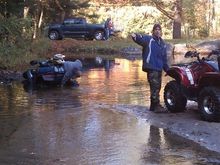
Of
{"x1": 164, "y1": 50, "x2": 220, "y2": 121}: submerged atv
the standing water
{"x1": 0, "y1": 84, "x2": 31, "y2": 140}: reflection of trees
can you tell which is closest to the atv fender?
{"x1": 164, "y1": 50, "x2": 220, "y2": 121}: submerged atv

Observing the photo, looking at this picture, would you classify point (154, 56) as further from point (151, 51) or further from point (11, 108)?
point (11, 108)

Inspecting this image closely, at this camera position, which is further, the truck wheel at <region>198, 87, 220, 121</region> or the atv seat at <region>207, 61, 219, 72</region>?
the atv seat at <region>207, 61, 219, 72</region>

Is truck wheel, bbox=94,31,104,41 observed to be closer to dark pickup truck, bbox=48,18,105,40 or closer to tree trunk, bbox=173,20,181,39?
dark pickup truck, bbox=48,18,105,40

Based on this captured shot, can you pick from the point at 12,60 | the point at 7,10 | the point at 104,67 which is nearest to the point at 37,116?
the point at 12,60

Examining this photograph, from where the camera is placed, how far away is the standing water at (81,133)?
7.68 metres

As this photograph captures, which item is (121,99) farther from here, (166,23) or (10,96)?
(166,23)

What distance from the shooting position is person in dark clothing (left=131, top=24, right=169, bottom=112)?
1109cm

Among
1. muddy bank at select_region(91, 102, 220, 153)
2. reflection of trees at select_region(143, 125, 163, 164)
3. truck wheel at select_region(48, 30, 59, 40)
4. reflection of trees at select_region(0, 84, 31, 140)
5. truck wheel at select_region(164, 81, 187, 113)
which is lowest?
reflection of trees at select_region(143, 125, 163, 164)

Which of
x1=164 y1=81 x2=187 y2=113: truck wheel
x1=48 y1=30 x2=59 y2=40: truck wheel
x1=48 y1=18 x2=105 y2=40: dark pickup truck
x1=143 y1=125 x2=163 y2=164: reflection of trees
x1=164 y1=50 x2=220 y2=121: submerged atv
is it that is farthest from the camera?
x1=48 y1=30 x2=59 y2=40: truck wheel

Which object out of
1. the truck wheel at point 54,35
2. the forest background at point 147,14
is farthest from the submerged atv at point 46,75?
the truck wheel at point 54,35

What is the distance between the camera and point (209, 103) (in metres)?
10.1

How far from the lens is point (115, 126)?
32.6ft

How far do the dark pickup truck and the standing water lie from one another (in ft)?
79.2

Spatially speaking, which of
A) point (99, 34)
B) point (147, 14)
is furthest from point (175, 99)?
point (147, 14)
